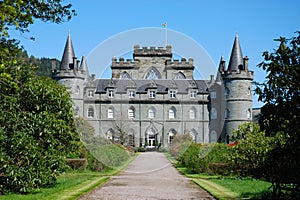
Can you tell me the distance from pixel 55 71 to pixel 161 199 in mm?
39168

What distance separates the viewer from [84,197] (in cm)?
1015

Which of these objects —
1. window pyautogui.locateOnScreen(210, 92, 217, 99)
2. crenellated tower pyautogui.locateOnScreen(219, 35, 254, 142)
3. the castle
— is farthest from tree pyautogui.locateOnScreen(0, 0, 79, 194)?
window pyautogui.locateOnScreen(210, 92, 217, 99)

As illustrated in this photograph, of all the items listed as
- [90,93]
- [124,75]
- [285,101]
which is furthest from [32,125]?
[124,75]

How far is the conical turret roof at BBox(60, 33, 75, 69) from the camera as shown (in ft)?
157

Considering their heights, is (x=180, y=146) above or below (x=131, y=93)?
below

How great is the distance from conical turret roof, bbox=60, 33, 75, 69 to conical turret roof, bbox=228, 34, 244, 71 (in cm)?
1726

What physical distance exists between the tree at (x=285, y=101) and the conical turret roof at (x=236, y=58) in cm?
4050

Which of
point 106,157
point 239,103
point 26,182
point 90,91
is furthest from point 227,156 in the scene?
point 90,91

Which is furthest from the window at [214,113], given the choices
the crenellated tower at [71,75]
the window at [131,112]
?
the crenellated tower at [71,75]

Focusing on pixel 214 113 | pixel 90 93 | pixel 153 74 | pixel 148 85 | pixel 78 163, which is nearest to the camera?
pixel 78 163

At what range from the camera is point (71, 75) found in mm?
47000

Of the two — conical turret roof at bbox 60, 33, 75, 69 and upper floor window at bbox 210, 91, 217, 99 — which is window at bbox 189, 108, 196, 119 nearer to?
upper floor window at bbox 210, 91, 217, 99

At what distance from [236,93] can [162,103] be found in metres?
8.25

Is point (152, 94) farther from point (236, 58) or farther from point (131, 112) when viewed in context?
point (236, 58)
